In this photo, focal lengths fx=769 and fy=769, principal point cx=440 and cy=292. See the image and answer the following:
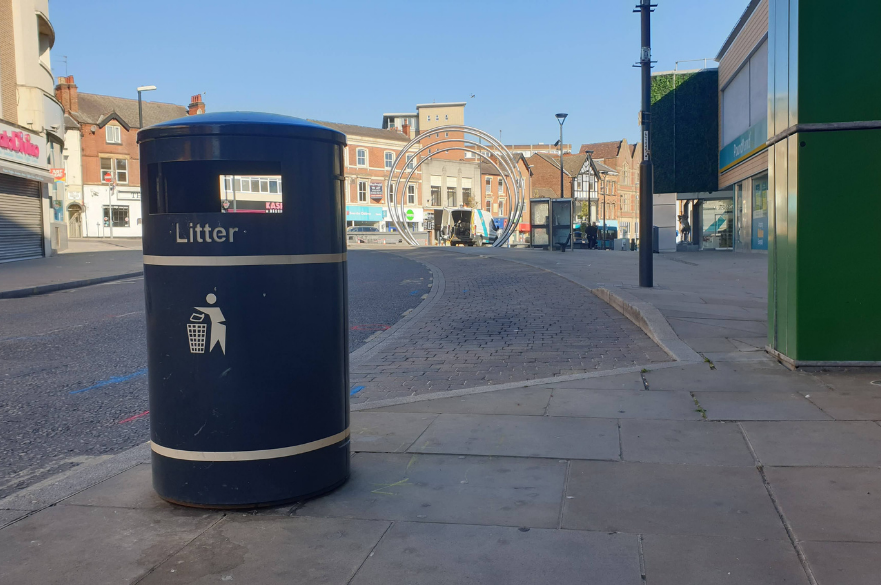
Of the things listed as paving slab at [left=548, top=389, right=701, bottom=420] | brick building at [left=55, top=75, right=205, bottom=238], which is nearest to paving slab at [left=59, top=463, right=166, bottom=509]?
paving slab at [left=548, top=389, right=701, bottom=420]

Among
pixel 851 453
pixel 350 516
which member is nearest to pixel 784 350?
pixel 851 453

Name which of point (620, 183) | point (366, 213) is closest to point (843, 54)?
point (366, 213)

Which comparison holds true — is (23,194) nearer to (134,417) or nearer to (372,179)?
(134,417)

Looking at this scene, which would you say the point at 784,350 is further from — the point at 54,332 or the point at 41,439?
the point at 54,332

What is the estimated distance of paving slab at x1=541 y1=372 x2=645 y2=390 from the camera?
570cm

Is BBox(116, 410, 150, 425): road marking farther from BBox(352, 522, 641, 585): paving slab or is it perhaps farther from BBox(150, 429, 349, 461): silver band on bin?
BBox(352, 522, 641, 585): paving slab

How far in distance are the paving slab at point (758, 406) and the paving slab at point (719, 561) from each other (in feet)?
6.33

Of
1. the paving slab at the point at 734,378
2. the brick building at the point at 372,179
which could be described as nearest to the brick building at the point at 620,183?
the brick building at the point at 372,179

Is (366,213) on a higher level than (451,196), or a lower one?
lower

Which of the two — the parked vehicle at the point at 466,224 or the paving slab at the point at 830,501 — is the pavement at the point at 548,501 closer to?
the paving slab at the point at 830,501

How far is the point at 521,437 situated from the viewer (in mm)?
4406

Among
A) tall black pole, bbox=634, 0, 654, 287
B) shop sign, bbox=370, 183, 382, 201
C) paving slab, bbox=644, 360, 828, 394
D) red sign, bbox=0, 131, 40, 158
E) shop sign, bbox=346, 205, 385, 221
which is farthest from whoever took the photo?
shop sign, bbox=370, 183, 382, 201

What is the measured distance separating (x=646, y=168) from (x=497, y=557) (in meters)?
10.8

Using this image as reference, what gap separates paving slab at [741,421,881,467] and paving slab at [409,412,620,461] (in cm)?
77
